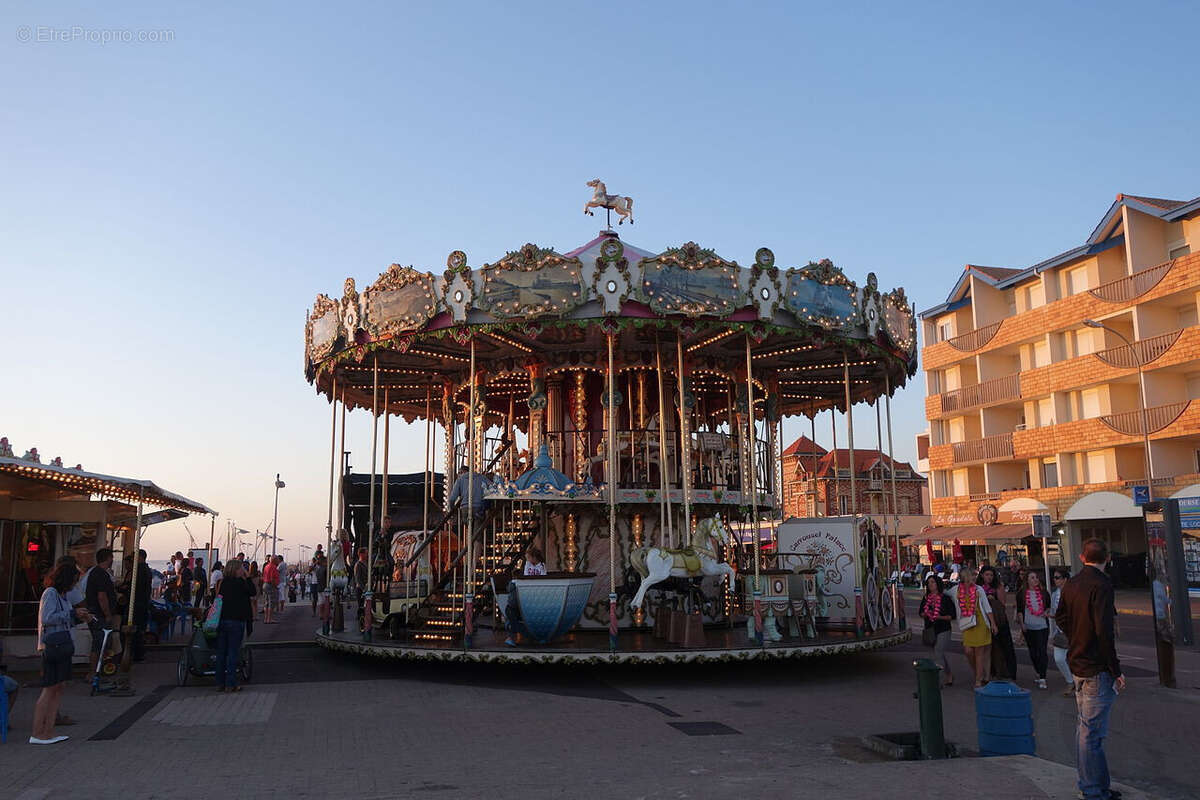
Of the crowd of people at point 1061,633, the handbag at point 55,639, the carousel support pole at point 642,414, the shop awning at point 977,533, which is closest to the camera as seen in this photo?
the crowd of people at point 1061,633

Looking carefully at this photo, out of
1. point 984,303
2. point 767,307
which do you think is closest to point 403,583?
point 767,307

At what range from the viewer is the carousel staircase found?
15680 millimetres

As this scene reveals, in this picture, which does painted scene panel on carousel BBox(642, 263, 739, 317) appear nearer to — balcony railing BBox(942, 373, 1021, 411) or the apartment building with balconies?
the apartment building with balconies

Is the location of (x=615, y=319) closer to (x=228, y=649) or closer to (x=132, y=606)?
(x=228, y=649)

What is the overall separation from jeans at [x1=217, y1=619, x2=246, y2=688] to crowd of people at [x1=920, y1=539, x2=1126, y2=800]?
31.5ft

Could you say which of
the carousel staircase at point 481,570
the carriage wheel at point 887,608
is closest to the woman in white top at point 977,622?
the carriage wheel at point 887,608

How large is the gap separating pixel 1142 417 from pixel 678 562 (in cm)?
2946

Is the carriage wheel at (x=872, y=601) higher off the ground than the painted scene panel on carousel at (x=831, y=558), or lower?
lower

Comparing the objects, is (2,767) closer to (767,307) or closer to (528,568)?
(528,568)

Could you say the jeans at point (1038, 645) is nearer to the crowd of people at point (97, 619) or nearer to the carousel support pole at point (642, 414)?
the carousel support pole at point (642, 414)

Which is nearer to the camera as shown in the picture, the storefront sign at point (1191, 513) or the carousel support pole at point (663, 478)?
the carousel support pole at point (663, 478)

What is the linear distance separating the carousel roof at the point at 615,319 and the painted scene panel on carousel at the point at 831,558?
3390 millimetres

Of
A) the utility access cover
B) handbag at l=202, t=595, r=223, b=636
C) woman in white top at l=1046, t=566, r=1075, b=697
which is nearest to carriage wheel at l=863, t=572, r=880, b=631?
woman in white top at l=1046, t=566, r=1075, b=697

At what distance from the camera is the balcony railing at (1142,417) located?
35.6 m
